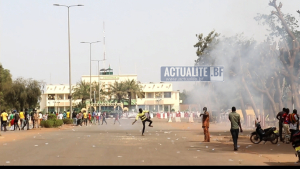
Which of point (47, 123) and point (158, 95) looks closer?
point (47, 123)

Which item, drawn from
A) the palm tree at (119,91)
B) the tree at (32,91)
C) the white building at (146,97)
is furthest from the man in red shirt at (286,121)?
the white building at (146,97)

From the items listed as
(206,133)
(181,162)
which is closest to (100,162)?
(181,162)

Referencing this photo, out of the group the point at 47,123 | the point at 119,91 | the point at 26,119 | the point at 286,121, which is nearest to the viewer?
the point at 286,121

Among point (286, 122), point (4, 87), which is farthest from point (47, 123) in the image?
Result: point (4, 87)

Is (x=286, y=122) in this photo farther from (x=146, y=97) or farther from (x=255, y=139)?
(x=146, y=97)

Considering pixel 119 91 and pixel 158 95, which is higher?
pixel 119 91

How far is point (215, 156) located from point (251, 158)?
118 cm

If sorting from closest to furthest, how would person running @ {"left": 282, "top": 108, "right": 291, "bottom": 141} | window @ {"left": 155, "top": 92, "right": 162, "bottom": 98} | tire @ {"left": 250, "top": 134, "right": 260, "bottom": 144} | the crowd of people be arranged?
person running @ {"left": 282, "top": 108, "right": 291, "bottom": 141}, tire @ {"left": 250, "top": 134, "right": 260, "bottom": 144}, the crowd of people, window @ {"left": 155, "top": 92, "right": 162, "bottom": 98}

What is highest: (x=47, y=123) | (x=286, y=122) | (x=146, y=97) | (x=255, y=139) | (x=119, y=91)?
(x=119, y=91)

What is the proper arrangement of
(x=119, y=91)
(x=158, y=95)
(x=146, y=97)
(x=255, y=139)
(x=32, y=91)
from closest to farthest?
(x=255, y=139) → (x=32, y=91) → (x=119, y=91) → (x=158, y=95) → (x=146, y=97)

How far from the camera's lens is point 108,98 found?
111312 mm

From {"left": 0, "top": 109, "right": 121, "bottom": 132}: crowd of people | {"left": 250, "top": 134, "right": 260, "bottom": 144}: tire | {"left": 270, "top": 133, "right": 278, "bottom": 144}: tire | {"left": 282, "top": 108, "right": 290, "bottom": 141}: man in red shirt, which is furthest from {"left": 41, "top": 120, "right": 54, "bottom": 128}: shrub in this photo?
{"left": 282, "top": 108, "right": 290, "bottom": 141}: man in red shirt

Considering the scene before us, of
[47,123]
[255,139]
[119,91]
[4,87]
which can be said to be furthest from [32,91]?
[255,139]

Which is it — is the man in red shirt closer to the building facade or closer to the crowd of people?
the crowd of people
